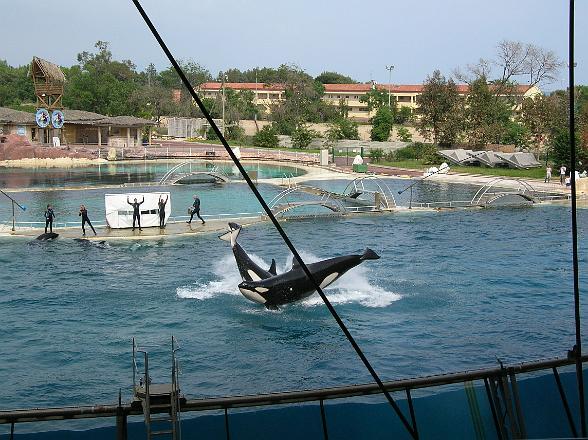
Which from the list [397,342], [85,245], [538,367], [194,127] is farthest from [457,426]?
[194,127]

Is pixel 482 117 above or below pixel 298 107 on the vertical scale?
below

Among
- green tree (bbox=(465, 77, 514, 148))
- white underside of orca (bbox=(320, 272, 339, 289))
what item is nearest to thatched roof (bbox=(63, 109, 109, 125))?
green tree (bbox=(465, 77, 514, 148))

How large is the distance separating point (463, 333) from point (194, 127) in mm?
79269

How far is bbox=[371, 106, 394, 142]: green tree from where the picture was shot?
87438 millimetres

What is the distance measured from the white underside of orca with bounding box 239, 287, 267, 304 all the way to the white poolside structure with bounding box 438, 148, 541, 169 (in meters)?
43.4

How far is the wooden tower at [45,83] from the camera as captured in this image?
73188mm

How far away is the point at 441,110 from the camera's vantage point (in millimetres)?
71750

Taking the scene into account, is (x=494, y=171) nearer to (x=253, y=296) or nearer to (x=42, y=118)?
(x=42, y=118)

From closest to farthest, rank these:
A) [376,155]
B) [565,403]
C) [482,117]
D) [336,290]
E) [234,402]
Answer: [234,402], [565,403], [336,290], [376,155], [482,117]

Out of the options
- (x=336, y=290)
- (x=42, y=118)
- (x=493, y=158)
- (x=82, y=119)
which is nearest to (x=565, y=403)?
(x=336, y=290)

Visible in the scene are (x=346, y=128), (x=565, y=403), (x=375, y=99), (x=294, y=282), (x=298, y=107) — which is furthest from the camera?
(x=375, y=99)

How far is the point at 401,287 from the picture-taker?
80.0 ft

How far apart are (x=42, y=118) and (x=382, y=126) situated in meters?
37.0

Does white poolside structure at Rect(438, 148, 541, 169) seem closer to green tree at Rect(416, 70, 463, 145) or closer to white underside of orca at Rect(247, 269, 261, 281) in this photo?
green tree at Rect(416, 70, 463, 145)
